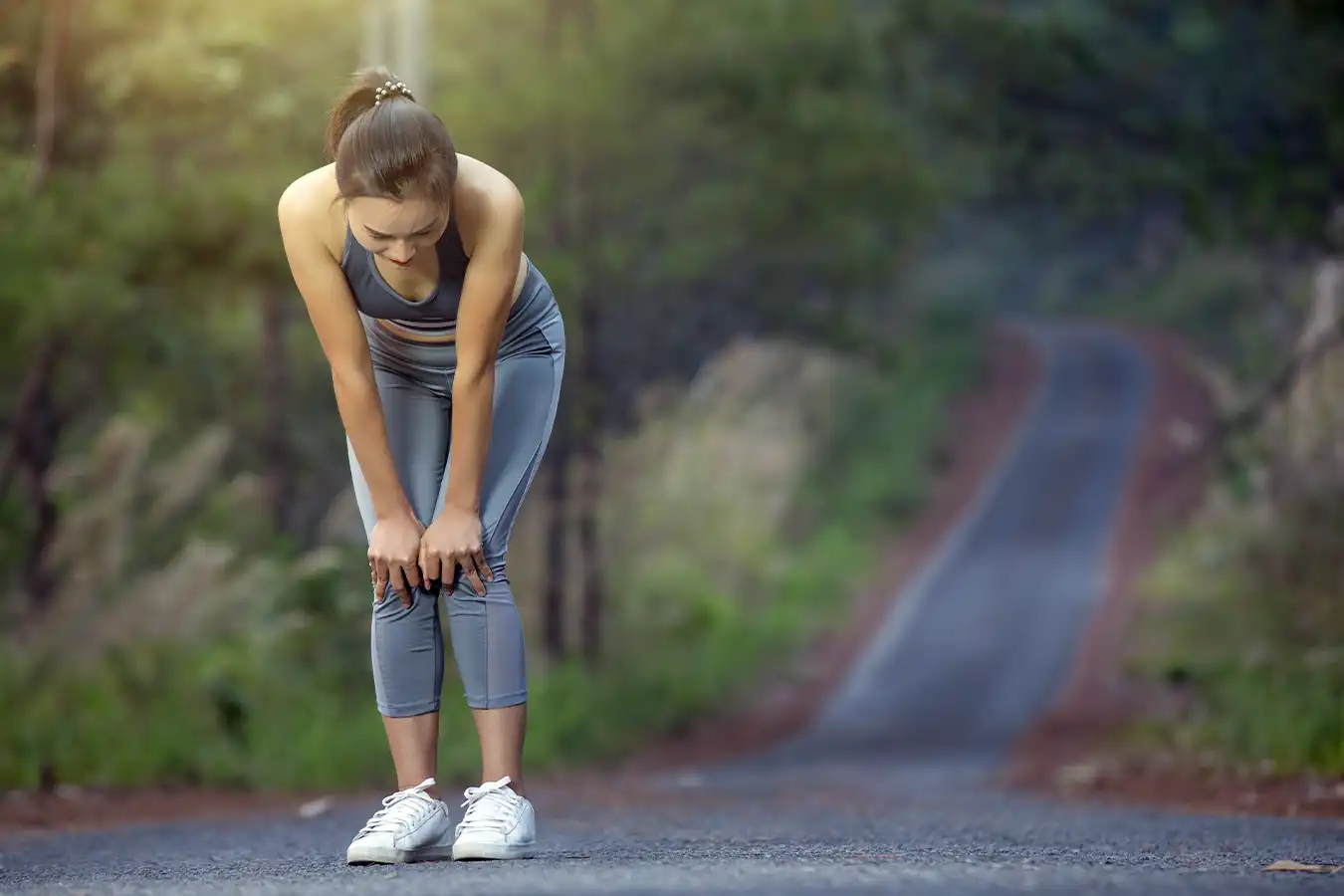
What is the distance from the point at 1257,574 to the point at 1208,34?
5.14 meters

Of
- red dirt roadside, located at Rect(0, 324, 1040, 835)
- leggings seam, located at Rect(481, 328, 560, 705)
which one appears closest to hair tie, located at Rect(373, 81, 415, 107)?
leggings seam, located at Rect(481, 328, 560, 705)

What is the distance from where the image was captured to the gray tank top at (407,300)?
4.61 m

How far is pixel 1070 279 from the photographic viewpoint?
6994 centimetres

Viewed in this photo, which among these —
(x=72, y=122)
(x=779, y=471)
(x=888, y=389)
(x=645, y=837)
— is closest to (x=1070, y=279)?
(x=888, y=389)

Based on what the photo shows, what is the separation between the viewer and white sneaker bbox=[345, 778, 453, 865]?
4.54m

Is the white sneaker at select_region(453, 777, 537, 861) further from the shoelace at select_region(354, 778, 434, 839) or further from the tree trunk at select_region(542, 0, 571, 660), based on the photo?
the tree trunk at select_region(542, 0, 571, 660)

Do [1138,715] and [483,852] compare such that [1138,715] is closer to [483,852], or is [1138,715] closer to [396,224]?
[483,852]

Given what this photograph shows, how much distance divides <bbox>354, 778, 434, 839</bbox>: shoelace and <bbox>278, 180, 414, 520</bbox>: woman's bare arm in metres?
0.63

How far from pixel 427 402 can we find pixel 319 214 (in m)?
0.52

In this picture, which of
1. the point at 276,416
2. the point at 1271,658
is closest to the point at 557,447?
the point at 276,416

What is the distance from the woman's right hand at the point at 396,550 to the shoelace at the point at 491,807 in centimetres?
50

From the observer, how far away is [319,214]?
459 cm

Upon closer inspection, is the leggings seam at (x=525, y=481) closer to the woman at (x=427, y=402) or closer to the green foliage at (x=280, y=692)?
the woman at (x=427, y=402)

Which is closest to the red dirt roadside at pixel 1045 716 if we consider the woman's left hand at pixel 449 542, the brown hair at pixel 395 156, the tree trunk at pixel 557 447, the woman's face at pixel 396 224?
the tree trunk at pixel 557 447
